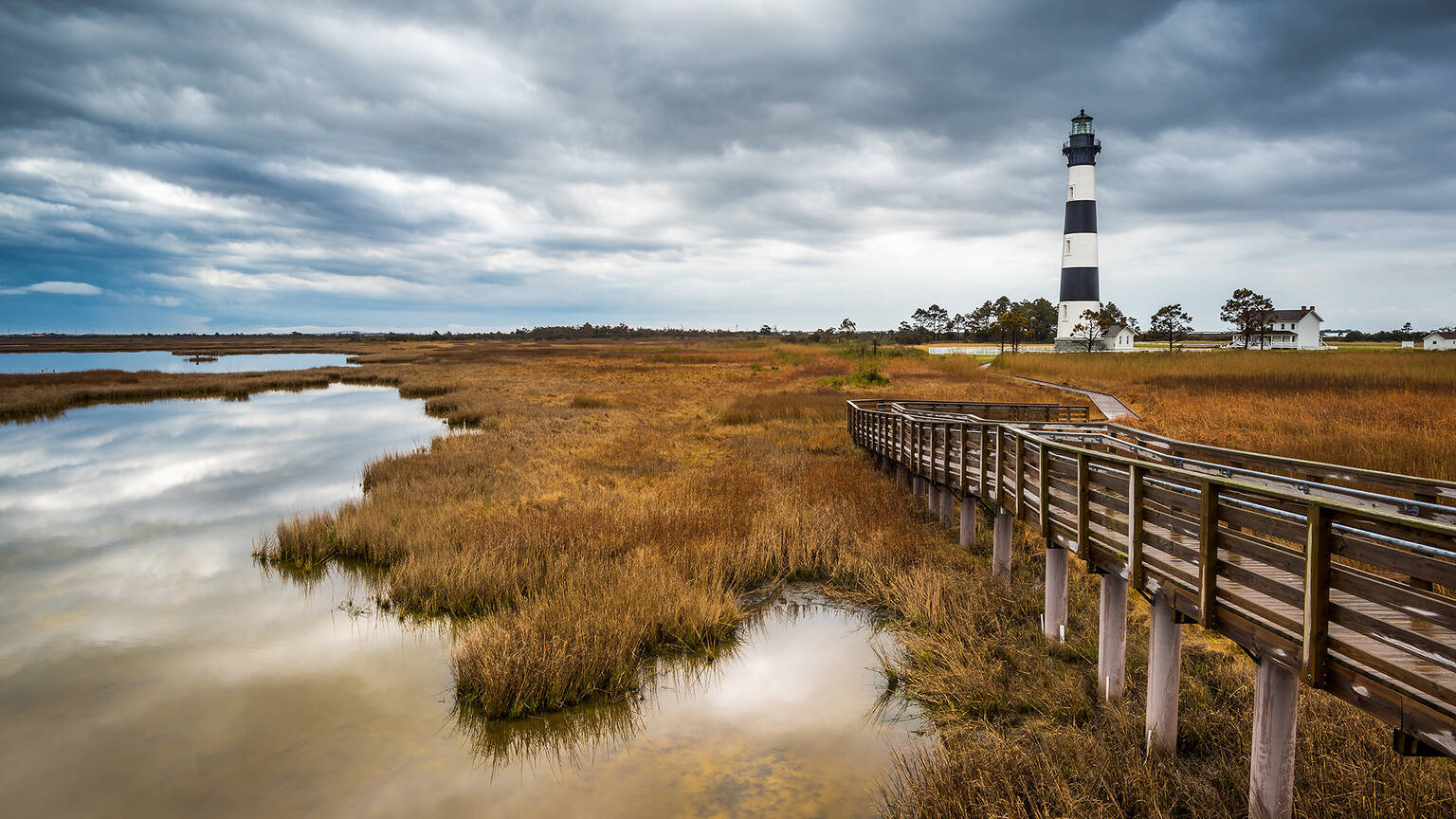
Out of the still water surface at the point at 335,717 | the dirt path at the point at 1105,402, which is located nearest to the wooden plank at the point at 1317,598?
the still water surface at the point at 335,717

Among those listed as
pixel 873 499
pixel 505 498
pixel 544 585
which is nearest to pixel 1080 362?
pixel 873 499

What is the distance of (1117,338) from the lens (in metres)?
71.1

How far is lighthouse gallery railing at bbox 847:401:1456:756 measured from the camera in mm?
4062

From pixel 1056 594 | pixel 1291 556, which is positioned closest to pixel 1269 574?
pixel 1291 556

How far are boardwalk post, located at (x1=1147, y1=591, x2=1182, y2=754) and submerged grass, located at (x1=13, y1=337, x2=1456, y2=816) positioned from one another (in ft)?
0.77

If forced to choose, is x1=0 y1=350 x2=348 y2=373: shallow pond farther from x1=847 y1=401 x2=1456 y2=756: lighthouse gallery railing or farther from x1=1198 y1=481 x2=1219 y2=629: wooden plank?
x1=1198 y1=481 x2=1219 y2=629: wooden plank

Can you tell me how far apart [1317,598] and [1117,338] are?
75705mm

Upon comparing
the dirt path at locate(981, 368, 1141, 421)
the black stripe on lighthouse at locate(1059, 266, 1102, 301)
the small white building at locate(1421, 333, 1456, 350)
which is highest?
the black stripe on lighthouse at locate(1059, 266, 1102, 301)

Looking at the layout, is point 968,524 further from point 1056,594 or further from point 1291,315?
point 1291,315

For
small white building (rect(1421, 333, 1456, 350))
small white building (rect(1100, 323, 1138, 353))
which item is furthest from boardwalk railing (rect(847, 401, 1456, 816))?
small white building (rect(1421, 333, 1456, 350))

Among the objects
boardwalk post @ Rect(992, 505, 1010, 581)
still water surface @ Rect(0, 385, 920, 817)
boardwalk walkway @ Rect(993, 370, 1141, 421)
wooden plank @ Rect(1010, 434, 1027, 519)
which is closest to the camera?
still water surface @ Rect(0, 385, 920, 817)

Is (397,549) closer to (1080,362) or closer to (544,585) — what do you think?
(544,585)

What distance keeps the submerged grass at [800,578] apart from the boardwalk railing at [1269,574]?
1.96 ft

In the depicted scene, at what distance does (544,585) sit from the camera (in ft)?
35.6
